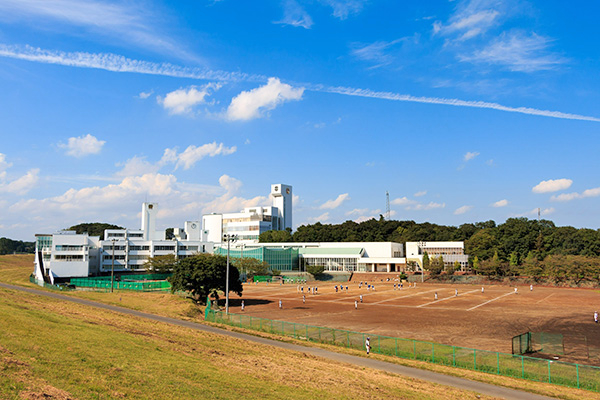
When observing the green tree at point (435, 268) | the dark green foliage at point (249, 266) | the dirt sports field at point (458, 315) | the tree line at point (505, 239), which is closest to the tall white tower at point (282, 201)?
the tree line at point (505, 239)

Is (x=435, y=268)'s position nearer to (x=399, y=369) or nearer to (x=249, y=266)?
(x=249, y=266)

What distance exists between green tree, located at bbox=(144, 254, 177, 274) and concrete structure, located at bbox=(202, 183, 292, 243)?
61583mm

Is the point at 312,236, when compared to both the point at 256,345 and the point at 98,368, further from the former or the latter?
the point at 98,368

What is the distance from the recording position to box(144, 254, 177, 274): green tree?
345ft

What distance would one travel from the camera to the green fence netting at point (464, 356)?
22641 mm

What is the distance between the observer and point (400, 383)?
2111 cm

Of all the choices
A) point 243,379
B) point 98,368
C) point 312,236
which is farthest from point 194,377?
point 312,236

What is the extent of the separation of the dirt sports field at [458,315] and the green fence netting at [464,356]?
20.7 feet

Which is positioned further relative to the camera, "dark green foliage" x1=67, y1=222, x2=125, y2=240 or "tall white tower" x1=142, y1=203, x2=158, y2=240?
"dark green foliage" x1=67, y1=222, x2=125, y2=240

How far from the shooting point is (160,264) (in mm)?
105562

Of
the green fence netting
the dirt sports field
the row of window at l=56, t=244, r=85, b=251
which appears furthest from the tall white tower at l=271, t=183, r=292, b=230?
the green fence netting

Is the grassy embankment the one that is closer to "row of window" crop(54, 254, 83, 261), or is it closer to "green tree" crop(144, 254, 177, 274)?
"row of window" crop(54, 254, 83, 261)

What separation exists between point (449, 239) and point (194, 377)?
136 metres

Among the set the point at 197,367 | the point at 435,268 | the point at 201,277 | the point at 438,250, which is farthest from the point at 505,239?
the point at 197,367
